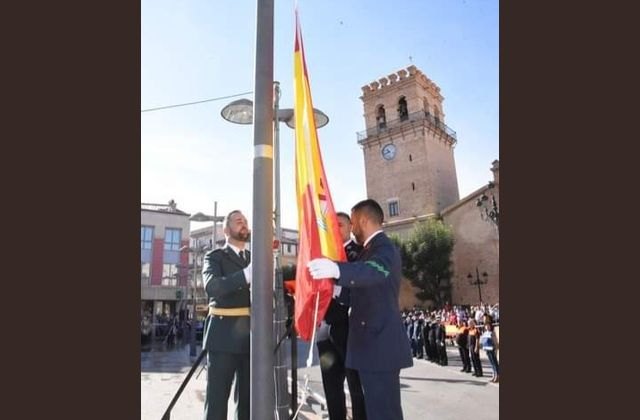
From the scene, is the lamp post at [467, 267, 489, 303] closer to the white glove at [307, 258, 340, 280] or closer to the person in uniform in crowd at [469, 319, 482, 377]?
the person in uniform in crowd at [469, 319, 482, 377]

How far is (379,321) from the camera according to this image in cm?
330

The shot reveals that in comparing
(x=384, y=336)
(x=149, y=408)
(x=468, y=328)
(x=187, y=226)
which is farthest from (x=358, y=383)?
(x=187, y=226)

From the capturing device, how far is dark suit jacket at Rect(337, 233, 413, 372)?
3195mm

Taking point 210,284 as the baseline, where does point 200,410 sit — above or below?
below

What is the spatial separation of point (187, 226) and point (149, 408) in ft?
124

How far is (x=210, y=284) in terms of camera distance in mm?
3574

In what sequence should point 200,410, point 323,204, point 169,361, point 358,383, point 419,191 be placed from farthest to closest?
point 419,191 → point 169,361 → point 200,410 → point 358,383 → point 323,204

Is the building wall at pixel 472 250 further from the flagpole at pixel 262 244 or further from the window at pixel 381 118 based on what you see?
the flagpole at pixel 262 244

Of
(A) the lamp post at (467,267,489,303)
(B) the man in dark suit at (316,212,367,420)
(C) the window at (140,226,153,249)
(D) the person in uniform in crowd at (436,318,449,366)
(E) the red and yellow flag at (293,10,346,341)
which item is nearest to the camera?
(E) the red and yellow flag at (293,10,346,341)

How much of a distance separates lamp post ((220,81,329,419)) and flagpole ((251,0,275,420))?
10.3ft

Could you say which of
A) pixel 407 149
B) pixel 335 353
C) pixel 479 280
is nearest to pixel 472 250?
pixel 479 280

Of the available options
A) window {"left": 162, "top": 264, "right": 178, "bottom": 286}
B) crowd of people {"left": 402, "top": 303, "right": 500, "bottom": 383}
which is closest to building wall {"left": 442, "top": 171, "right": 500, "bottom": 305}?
crowd of people {"left": 402, "top": 303, "right": 500, "bottom": 383}

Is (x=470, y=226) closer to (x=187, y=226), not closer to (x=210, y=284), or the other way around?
(x=187, y=226)

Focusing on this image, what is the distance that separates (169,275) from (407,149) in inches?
1037
